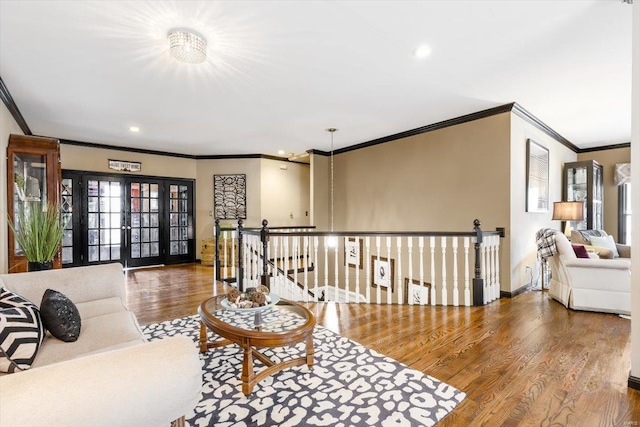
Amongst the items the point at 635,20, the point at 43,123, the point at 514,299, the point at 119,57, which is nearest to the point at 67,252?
the point at 43,123

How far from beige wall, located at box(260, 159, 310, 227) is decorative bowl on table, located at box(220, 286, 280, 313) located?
199 inches

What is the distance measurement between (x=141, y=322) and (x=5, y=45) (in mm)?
2784

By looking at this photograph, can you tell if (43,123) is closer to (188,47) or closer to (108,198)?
(108,198)

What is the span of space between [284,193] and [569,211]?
5622 millimetres

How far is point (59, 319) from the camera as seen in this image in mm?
1832

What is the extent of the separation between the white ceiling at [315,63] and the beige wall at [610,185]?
156cm

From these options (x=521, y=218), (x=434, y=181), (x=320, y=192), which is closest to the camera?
(x=521, y=218)

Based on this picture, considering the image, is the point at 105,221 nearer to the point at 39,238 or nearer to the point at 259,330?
the point at 39,238

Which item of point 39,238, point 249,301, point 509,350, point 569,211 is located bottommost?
point 509,350

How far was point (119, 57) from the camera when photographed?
279 centimetres

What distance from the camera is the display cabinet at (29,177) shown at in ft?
11.6

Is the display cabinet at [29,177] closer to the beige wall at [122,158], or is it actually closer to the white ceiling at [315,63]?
the white ceiling at [315,63]

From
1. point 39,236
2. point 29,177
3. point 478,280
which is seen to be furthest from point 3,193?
point 478,280

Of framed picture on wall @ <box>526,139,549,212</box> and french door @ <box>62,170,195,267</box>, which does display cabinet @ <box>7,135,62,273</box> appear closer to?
french door @ <box>62,170,195,267</box>
